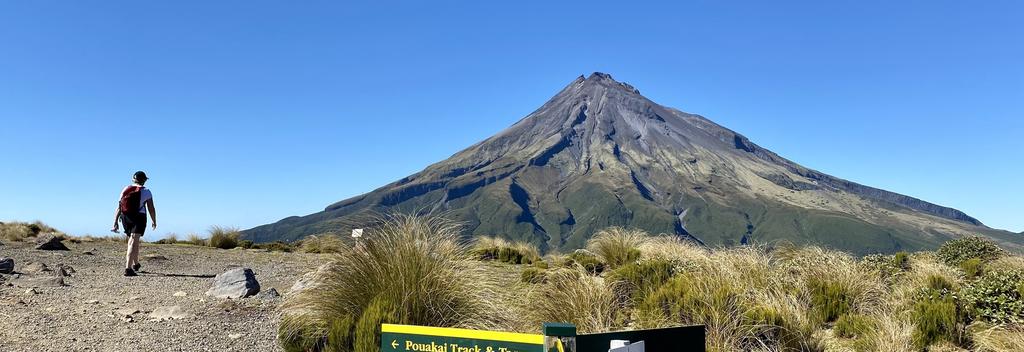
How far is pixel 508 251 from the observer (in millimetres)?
16844

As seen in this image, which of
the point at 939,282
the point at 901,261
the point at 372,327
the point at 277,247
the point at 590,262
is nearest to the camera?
the point at 372,327

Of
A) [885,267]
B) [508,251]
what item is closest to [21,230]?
[508,251]

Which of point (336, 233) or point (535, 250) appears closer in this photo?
point (336, 233)

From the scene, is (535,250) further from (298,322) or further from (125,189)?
(298,322)

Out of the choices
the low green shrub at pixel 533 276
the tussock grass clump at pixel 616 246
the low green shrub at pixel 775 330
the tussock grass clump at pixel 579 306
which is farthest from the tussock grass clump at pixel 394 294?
the tussock grass clump at pixel 616 246

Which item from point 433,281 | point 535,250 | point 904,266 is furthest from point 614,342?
point 535,250

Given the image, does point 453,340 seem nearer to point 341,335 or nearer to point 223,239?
point 341,335

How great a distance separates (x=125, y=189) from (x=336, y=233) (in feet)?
16.6

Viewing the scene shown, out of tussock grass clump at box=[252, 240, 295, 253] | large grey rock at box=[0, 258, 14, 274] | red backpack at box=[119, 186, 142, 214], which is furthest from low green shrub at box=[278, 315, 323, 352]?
tussock grass clump at box=[252, 240, 295, 253]

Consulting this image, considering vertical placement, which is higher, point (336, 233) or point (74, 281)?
point (336, 233)

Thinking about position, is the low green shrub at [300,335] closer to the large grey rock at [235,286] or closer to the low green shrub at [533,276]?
the large grey rock at [235,286]

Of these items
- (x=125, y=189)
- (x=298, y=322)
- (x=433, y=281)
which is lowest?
(x=298, y=322)

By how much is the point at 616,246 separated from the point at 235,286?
267 inches

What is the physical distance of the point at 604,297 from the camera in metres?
6.71
